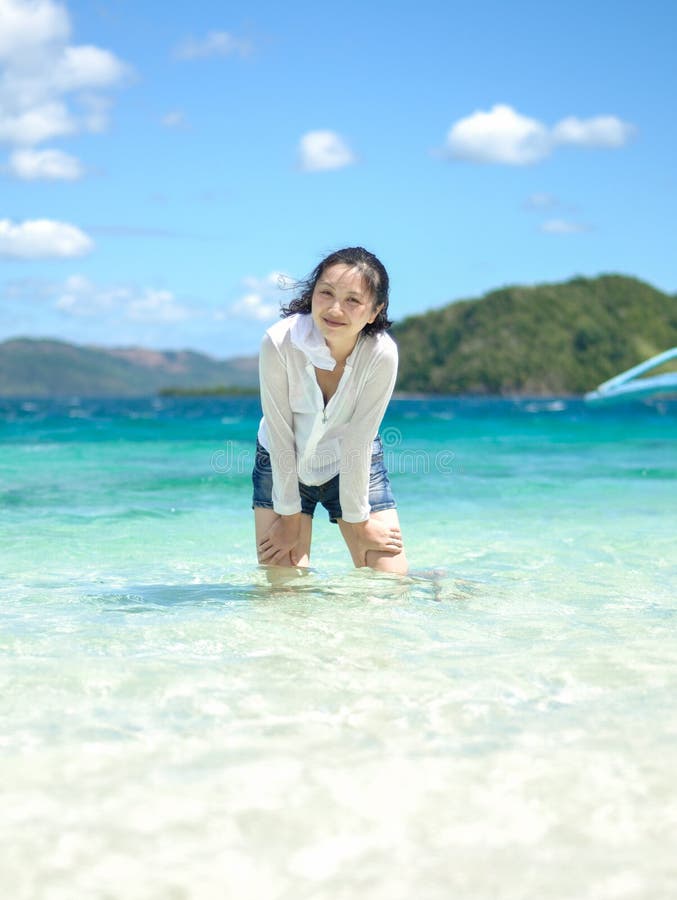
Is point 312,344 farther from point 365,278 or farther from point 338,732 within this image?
point 338,732

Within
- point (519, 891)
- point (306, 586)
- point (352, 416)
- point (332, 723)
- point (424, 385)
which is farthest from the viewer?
point (424, 385)

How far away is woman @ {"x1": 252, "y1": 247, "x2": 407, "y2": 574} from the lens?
14.1ft

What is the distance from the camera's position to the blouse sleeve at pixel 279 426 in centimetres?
443

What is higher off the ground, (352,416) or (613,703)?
(352,416)

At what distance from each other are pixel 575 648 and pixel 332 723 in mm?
1370

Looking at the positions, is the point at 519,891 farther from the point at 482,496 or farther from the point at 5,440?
the point at 5,440

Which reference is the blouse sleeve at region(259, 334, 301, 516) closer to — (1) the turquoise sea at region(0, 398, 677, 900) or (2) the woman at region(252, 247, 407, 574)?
(2) the woman at region(252, 247, 407, 574)

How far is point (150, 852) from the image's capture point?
2.19 meters

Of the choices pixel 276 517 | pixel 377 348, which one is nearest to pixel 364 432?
pixel 377 348

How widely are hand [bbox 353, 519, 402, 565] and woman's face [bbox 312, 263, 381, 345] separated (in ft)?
3.86

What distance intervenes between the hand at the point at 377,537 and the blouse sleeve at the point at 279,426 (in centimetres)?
43

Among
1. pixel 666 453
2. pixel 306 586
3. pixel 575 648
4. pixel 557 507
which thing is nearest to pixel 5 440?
pixel 666 453

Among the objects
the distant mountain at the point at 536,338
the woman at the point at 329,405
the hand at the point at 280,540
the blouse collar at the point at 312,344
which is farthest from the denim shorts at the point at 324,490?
the distant mountain at the point at 536,338

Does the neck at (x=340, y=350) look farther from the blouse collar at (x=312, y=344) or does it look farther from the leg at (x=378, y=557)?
the leg at (x=378, y=557)
